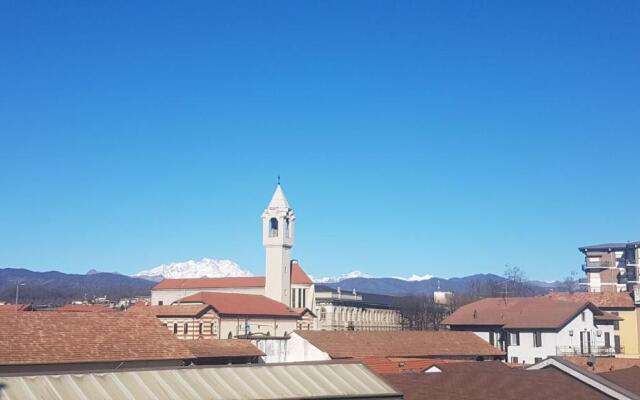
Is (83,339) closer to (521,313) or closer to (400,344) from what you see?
(400,344)

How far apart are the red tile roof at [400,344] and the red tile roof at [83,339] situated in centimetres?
1429

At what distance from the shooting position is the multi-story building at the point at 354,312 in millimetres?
132000

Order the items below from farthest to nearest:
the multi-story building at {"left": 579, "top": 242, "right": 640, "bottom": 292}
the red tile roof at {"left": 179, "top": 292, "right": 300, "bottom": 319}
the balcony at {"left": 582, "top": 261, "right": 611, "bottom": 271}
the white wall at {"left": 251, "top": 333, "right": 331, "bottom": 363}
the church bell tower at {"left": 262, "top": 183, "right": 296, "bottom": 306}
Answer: the balcony at {"left": 582, "top": 261, "right": 611, "bottom": 271} < the multi-story building at {"left": 579, "top": 242, "right": 640, "bottom": 292} < the church bell tower at {"left": 262, "top": 183, "right": 296, "bottom": 306} < the red tile roof at {"left": 179, "top": 292, "right": 300, "bottom": 319} < the white wall at {"left": 251, "top": 333, "right": 331, "bottom": 363}

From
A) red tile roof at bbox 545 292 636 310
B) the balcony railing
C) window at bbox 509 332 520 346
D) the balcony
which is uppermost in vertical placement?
the balcony

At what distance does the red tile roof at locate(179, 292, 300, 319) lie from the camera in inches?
3568

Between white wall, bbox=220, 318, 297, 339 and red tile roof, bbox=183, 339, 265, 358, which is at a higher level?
white wall, bbox=220, 318, 297, 339

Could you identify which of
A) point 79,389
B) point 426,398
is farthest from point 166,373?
point 426,398

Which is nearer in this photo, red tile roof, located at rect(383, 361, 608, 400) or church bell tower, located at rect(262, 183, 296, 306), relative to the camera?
red tile roof, located at rect(383, 361, 608, 400)

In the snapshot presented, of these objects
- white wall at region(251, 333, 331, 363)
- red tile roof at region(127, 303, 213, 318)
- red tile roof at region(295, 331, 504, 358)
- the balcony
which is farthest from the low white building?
the balcony

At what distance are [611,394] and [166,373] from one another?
15796 mm

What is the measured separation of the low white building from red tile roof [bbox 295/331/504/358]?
4.05m

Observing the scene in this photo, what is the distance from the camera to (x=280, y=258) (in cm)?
10969

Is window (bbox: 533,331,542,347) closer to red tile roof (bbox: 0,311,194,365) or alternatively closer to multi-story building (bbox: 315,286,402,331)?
red tile roof (bbox: 0,311,194,365)

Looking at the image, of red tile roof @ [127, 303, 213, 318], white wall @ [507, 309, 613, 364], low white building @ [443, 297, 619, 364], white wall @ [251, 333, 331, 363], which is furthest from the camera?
red tile roof @ [127, 303, 213, 318]
